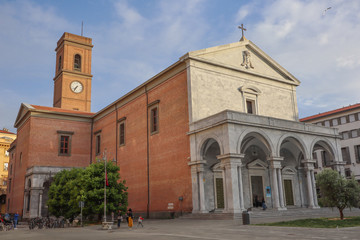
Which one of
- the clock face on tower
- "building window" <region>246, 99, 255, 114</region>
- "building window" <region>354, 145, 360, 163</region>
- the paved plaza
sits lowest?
the paved plaza

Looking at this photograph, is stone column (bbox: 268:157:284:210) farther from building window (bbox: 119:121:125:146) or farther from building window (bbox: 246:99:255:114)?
building window (bbox: 119:121:125:146)

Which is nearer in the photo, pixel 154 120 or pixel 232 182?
pixel 232 182

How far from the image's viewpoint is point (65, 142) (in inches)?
1539

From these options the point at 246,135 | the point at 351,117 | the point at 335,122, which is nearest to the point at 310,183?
the point at 246,135

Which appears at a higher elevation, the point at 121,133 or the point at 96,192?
the point at 121,133

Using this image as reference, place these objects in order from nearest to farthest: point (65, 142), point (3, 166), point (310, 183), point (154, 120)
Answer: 1. point (310, 183)
2. point (154, 120)
3. point (65, 142)
4. point (3, 166)

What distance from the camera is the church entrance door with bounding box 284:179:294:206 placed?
27.6 meters

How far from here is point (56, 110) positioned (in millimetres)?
40094

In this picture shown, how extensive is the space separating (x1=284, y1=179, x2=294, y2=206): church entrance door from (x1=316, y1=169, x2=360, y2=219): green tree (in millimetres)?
8467

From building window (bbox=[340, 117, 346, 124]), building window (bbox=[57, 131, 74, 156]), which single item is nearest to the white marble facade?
building window (bbox=[57, 131, 74, 156])

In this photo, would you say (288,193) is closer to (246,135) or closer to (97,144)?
(246,135)

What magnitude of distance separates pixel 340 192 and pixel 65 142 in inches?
1158

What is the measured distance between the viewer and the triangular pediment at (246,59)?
27.1 metres

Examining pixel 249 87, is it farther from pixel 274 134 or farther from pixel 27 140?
pixel 27 140
